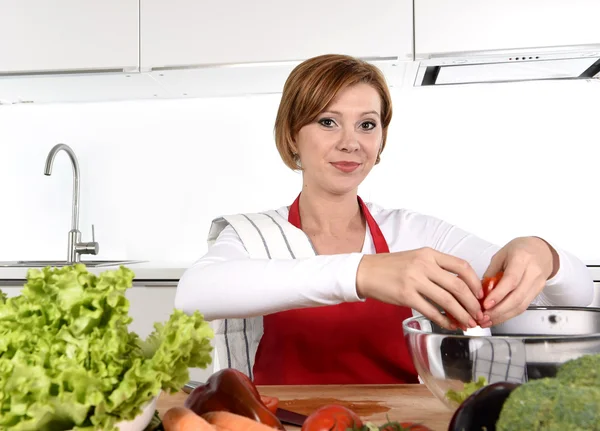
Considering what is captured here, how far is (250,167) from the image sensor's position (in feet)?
9.20

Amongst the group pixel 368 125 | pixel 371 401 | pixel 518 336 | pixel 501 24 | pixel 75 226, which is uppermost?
pixel 501 24

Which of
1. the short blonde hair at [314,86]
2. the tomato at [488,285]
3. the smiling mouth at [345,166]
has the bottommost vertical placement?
the tomato at [488,285]

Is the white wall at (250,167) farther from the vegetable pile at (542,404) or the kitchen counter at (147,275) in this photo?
the vegetable pile at (542,404)

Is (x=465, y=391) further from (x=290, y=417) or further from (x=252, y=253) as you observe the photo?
(x=252, y=253)

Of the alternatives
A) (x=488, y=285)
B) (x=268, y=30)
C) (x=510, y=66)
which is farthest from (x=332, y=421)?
(x=510, y=66)

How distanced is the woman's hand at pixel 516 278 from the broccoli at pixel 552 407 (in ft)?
1.09

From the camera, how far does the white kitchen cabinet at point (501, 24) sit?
2209mm

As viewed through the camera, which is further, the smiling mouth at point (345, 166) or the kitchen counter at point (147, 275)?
the kitchen counter at point (147, 275)

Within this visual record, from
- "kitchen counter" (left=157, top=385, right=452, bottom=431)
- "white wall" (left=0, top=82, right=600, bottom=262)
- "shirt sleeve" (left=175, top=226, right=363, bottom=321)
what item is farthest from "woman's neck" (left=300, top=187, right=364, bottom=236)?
"white wall" (left=0, top=82, right=600, bottom=262)

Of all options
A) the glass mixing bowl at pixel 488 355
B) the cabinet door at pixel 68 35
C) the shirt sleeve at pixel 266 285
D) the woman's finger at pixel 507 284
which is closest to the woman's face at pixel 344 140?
the shirt sleeve at pixel 266 285

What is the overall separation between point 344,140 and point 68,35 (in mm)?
1514

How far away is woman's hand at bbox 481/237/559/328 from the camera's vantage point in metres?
0.88

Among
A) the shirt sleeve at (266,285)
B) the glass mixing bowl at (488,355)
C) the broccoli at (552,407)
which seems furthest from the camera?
the shirt sleeve at (266,285)

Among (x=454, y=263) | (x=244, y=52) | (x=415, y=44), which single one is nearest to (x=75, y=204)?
(x=244, y=52)
